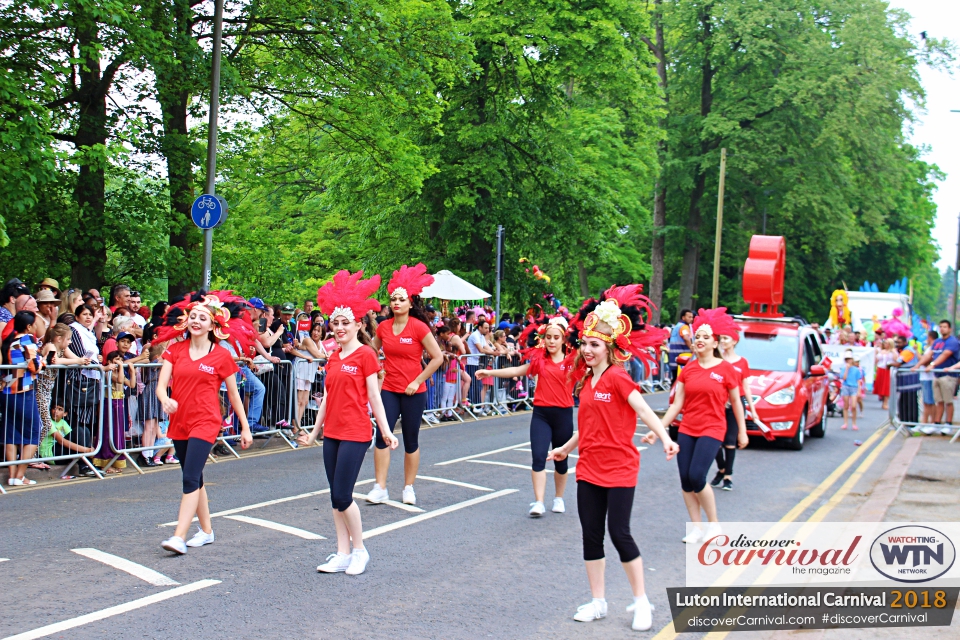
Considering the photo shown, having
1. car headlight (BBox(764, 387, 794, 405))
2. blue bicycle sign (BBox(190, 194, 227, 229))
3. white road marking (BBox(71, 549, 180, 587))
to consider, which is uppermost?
blue bicycle sign (BBox(190, 194, 227, 229))

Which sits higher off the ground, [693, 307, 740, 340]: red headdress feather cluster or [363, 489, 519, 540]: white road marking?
[693, 307, 740, 340]: red headdress feather cluster

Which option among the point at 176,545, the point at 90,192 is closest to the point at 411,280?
the point at 176,545

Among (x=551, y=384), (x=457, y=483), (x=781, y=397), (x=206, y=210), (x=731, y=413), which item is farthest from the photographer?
(x=206, y=210)

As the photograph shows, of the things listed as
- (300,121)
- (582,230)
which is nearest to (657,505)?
(300,121)

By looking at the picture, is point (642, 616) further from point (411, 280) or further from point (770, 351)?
point (770, 351)

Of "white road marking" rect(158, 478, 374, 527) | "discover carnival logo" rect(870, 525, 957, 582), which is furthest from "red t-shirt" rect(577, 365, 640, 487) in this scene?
"white road marking" rect(158, 478, 374, 527)

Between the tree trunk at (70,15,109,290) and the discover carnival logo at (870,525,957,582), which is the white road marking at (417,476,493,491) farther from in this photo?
the tree trunk at (70,15,109,290)

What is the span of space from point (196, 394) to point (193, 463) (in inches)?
20.1

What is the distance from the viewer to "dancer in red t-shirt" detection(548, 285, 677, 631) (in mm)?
5555

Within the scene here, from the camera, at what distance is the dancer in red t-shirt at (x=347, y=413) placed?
21.6 ft

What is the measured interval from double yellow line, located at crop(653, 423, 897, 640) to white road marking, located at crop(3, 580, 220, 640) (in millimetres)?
2958

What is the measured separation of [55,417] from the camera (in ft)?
34.1

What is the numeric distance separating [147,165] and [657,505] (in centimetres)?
1235

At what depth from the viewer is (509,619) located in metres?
5.70
